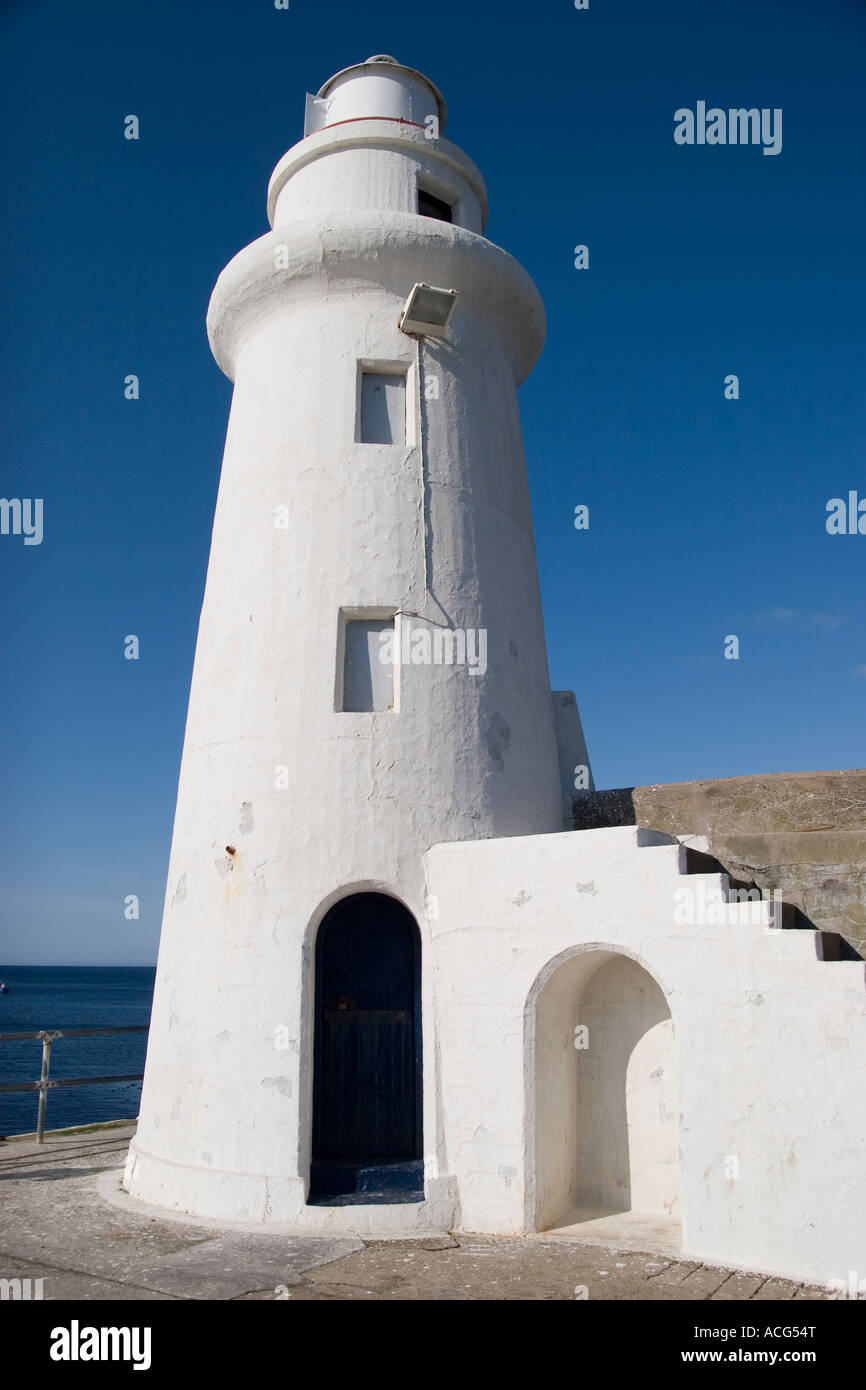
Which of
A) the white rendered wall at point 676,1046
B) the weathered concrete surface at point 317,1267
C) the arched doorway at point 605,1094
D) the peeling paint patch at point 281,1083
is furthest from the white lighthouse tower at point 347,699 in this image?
the arched doorway at point 605,1094

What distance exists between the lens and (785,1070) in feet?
23.5

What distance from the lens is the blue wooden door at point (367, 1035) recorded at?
358 inches

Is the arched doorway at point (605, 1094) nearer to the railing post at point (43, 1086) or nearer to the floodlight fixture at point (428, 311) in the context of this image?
the railing post at point (43, 1086)

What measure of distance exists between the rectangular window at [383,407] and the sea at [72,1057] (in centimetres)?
1135

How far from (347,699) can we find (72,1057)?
56.6 m

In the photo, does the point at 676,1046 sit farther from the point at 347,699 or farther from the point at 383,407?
the point at 383,407

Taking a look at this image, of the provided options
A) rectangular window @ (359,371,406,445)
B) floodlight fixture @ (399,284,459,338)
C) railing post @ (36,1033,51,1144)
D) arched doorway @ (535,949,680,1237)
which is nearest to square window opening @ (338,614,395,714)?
rectangular window @ (359,371,406,445)

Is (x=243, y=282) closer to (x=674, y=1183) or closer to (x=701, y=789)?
(x=701, y=789)

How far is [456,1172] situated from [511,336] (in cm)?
929

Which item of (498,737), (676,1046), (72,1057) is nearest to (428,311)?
(498,737)

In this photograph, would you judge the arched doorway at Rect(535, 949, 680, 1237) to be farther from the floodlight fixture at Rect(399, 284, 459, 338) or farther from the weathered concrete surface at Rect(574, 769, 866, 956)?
the floodlight fixture at Rect(399, 284, 459, 338)

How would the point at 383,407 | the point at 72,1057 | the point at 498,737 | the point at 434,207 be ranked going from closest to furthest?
the point at 498,737, the point at 383,407, the point at 434,207, the point at 72,1057

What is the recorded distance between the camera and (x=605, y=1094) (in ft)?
30.3
